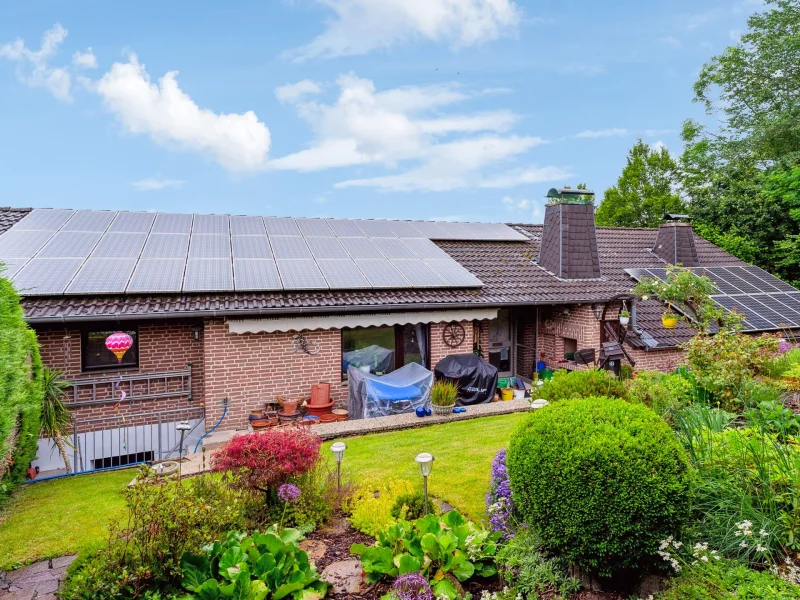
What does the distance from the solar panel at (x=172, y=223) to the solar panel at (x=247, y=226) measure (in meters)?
1.44

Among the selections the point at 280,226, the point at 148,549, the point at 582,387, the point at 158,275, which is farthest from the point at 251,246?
the point at 148,549

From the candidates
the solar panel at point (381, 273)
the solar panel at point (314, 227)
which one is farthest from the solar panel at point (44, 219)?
the solar panel at point (381, 273)

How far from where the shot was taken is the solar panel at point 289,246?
14.4 metres

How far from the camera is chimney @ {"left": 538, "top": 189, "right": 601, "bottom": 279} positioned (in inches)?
661

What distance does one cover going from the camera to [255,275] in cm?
1278

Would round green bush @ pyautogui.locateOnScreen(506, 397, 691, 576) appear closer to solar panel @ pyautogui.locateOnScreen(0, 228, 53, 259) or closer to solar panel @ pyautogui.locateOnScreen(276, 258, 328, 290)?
solar panel @ pyautogui.locateOnScreen(276, 258, 328, 290)

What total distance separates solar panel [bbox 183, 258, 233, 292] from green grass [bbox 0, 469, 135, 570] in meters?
4.67

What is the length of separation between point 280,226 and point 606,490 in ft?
48.0

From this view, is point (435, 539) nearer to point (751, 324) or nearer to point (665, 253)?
point (751, 324)

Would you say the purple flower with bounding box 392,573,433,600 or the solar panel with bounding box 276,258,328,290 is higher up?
the solar panel with bounding box 276,258,328,290

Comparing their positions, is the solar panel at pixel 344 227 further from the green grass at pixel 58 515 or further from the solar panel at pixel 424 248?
the green grass at pixel 58 515

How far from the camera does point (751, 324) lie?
1634cm

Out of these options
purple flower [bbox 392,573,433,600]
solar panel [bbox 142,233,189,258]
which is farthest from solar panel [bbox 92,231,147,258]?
purple flower [bbox 392,573,433,600]

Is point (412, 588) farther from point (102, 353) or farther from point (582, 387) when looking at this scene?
point (102, 353)
